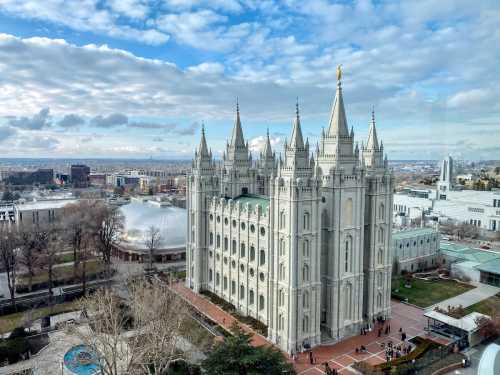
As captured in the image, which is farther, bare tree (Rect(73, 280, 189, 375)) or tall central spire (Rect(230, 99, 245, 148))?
tall central spire (Rect(230, 99, 245, 148))

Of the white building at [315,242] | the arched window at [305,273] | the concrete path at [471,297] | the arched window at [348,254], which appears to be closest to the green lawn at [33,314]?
the white building at [315,242]

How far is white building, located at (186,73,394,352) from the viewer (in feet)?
133

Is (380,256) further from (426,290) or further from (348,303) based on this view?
(426,290)

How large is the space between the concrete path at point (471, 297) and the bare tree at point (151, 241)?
44.6m

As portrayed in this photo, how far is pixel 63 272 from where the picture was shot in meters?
67.6

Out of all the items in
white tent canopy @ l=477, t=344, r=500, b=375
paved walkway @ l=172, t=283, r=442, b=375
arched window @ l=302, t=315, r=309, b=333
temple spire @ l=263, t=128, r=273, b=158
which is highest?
temple spire @ l=263, t=128, r=273, b=158

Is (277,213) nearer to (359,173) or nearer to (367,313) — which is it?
(359,173)

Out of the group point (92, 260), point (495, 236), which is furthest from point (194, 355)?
point (495, 236)

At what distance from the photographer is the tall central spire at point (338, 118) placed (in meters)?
42.7

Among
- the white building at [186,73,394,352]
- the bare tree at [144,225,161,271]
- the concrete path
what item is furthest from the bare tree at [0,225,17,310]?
the concrete path

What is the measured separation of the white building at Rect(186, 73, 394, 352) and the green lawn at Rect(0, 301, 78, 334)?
21130mm

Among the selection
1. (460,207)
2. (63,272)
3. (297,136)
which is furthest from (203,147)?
(460,207)

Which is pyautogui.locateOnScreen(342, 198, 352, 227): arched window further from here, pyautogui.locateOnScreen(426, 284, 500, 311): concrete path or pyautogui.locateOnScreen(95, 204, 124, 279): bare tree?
pyautogui.locateOnScreen(95, 204, 124, 279): bare tree

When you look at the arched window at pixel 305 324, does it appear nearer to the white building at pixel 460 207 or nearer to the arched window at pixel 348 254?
the arched window at pixel 348 254
